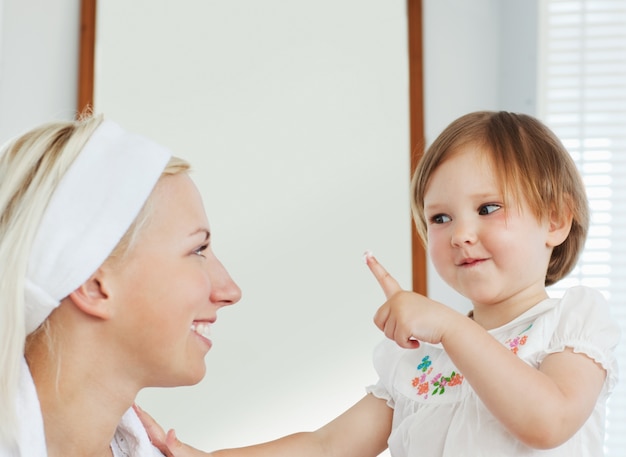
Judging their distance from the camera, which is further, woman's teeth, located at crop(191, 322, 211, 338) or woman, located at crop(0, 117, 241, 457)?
woman's teeth, located at crop(191, 322, 211, 338)

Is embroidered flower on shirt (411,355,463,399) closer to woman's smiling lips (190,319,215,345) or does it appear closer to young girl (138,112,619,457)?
young girl (138,112,619,457)

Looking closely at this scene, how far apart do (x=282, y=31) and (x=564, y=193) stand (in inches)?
52.0

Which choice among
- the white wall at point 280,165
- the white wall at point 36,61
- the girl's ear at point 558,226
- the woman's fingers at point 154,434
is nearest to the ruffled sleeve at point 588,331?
the girl's ear at point 558,226

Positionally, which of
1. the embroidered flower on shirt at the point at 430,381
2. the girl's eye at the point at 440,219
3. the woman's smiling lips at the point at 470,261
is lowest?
the embroidered flower on shirt at the point at 430,381

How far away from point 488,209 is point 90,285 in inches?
25.3

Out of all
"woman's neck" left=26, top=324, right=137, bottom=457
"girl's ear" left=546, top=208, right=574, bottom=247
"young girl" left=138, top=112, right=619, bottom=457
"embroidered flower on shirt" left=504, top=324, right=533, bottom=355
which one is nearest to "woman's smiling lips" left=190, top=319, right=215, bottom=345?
"woman's neck" left=26, top=324, right=137, bottom=457

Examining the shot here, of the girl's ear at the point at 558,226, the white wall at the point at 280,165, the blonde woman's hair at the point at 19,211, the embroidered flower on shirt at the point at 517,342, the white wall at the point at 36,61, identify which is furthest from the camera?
the white wall at the point at 36,61

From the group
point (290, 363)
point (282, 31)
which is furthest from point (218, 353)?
point (282, 31)

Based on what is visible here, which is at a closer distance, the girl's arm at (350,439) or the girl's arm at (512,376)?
the girl's arm at (512,376)

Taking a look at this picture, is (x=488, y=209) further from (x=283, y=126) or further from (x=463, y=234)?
(x=283, y=126)

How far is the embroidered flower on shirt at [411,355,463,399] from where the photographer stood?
150 cm

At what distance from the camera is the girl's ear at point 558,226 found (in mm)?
1532

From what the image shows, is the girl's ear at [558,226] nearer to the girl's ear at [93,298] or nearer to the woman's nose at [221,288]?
the woman's nose at [221,288]

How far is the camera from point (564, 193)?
5.05ft
